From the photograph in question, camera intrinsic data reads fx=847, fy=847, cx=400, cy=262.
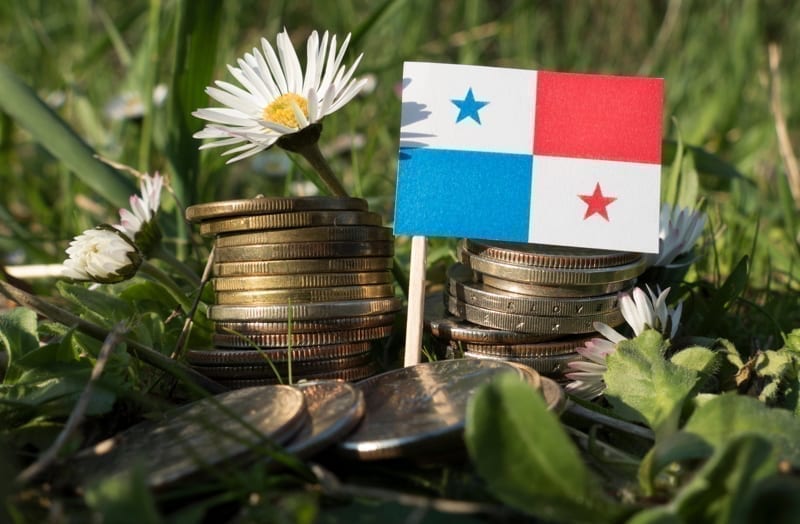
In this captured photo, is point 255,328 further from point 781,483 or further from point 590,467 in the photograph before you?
point 781,483

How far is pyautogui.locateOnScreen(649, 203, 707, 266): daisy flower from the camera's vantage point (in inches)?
73.5

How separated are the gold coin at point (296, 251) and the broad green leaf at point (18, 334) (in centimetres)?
36

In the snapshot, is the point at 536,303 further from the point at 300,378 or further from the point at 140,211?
the point at 140,211

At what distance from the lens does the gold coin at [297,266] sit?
5.17 feet

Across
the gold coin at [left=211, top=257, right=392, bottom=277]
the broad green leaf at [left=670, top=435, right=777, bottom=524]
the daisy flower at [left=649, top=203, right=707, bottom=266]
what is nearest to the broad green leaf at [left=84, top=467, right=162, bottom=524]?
the broad green leaf at [left=670, top=435, right=777, bottom=524]

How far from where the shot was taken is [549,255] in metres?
1.58

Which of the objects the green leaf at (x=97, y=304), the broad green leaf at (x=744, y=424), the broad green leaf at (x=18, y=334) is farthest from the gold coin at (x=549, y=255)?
the broad green leaf at (x=18, y=334)

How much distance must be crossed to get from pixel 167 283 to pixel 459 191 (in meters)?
0.64

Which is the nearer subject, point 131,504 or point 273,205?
point 131,504

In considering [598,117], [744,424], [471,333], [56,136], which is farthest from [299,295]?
[56,136]

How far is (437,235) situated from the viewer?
5.41 feet

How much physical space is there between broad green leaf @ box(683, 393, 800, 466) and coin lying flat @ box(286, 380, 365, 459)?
470 millimetres

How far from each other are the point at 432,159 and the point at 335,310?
359 mm

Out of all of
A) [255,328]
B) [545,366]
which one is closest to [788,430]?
[545,366]
